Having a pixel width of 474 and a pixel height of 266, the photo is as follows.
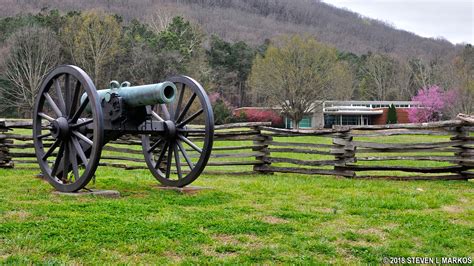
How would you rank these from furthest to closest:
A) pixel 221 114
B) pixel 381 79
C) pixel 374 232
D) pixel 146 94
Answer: pixel 381 79 < pixel 221 114 < pixel 146 94 < pixel 374 232

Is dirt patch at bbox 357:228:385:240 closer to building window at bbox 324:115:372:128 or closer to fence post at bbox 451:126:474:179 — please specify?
fence post at bbox 451:126:474:179

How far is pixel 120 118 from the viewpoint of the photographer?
790 cm

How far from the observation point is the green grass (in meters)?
4.90

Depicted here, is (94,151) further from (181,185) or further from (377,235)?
(377,235)

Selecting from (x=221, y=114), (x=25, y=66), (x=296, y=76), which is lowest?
(x=221, y=114)

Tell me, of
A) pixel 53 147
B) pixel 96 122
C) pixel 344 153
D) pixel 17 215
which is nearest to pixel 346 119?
pixel 344 153

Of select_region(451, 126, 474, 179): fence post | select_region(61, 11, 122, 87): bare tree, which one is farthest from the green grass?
select_region(61, 11, 122, 87): bare tree

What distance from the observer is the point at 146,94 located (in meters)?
7.58

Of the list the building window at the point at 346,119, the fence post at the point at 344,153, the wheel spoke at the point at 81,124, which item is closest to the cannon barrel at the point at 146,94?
the wheel spoke at the point at 81,124

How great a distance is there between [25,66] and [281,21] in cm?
10102

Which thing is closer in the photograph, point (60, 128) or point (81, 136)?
point (81, 136)

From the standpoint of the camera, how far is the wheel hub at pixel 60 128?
26.1ft

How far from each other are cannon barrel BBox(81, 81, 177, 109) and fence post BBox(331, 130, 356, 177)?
5.45 meters

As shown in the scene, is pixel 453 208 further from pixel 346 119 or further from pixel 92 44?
pixel 346 119
